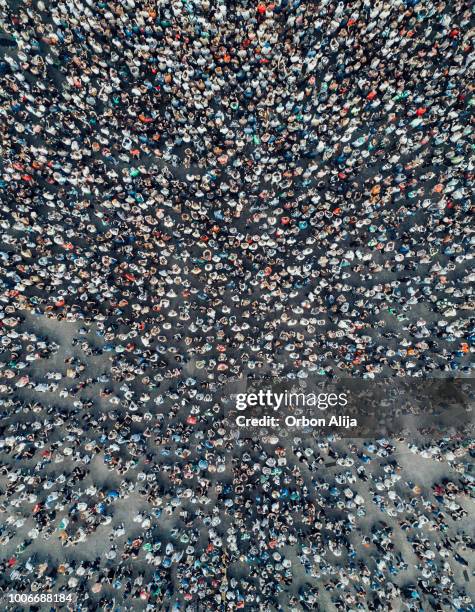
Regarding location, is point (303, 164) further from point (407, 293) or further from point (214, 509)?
point (214, 509)

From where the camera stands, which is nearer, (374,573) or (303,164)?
(374,573)

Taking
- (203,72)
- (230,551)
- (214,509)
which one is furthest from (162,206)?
(230,551)

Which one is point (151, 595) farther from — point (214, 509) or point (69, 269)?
point (69, 269)

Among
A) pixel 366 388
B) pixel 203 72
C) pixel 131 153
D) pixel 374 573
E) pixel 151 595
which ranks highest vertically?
pixel 203 72

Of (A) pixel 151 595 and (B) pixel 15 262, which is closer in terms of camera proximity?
(A) pixel 151 595

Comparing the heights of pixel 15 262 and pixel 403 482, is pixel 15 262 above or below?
above

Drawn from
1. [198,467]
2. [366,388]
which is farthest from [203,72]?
[198,467]
